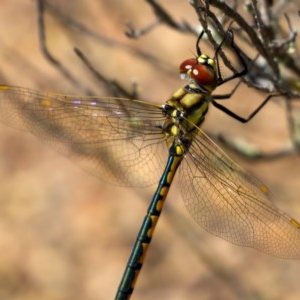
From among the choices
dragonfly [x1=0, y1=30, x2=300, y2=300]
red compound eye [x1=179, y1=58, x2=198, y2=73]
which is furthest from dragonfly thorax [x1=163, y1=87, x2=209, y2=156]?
red compound eye [x1=179, y1=58, x2=198, y2=73]

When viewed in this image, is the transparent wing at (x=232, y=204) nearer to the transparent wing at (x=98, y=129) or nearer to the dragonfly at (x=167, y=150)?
the dragonfly at (x=167, y=150)

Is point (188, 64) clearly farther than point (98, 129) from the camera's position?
No

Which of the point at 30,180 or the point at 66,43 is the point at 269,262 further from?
the point at 66,43

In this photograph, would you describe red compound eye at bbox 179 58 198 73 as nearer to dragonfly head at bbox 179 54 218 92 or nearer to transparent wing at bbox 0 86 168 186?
dragonfly head at bbox 179 54 218 92

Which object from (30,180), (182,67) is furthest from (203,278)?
(182,67)

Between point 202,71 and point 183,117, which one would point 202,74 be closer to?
point 202,71

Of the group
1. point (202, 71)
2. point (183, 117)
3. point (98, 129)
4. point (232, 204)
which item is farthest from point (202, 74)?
point (98, 129)

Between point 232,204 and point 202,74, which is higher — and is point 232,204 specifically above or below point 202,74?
below
